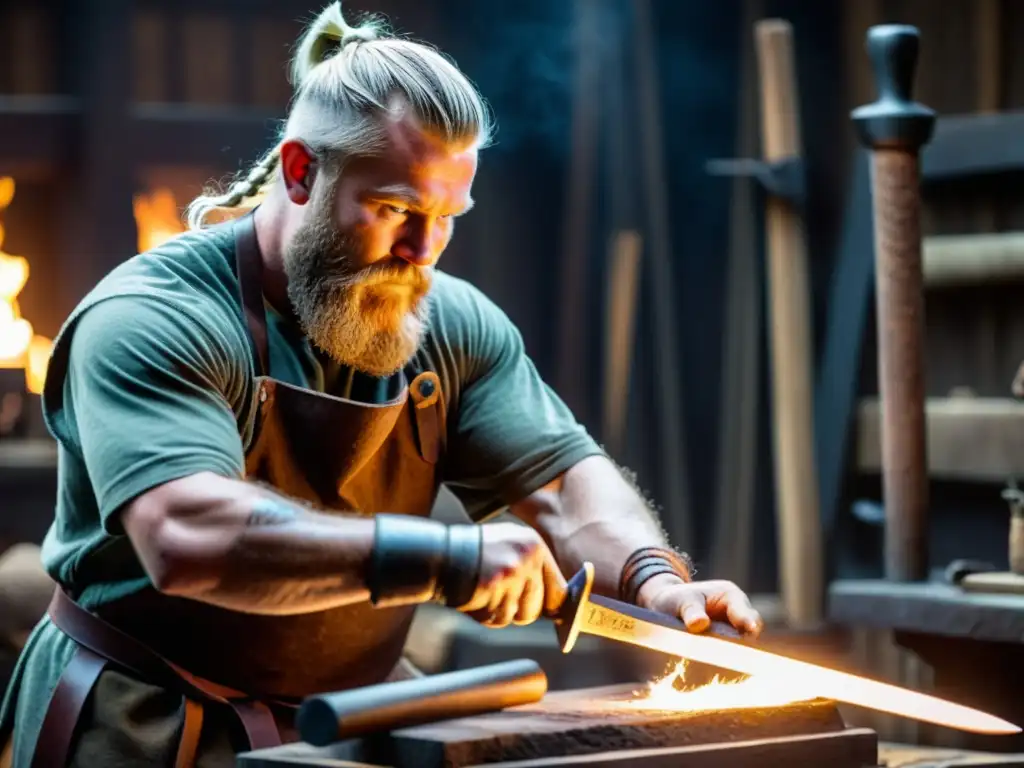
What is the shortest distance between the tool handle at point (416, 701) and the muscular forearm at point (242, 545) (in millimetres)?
190

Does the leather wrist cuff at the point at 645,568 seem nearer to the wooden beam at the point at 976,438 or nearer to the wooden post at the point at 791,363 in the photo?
the wooden beam at the point at 976,438

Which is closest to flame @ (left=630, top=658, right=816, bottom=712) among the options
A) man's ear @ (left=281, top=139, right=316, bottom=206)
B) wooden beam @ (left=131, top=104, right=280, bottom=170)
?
man's ear @ (left=281, top=139, right=316, bottom=206)

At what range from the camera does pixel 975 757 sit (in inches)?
141

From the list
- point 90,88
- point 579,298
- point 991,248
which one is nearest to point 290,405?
point 991,248

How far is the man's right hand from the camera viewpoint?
2.63 m

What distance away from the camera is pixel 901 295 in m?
4.27

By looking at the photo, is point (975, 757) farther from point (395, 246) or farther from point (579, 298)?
point (579, 298)

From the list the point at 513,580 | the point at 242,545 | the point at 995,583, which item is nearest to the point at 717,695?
the point at 513,580

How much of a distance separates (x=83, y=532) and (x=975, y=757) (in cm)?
195

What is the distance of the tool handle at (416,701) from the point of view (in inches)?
97.2

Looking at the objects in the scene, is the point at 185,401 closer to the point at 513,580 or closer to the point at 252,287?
the point at 252,287

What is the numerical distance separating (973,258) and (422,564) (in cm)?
352

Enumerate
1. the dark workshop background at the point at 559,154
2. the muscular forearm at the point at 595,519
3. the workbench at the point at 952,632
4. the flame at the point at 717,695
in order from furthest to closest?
the dark workshop background at the point at 559,154 → the workbench at the point at 952,632 → the muscular forearm at the point at 595,519 → the flame at the point at 717,695

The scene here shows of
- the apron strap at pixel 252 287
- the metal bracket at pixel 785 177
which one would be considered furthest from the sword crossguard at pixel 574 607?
the metal bracket at pixel 785 177
